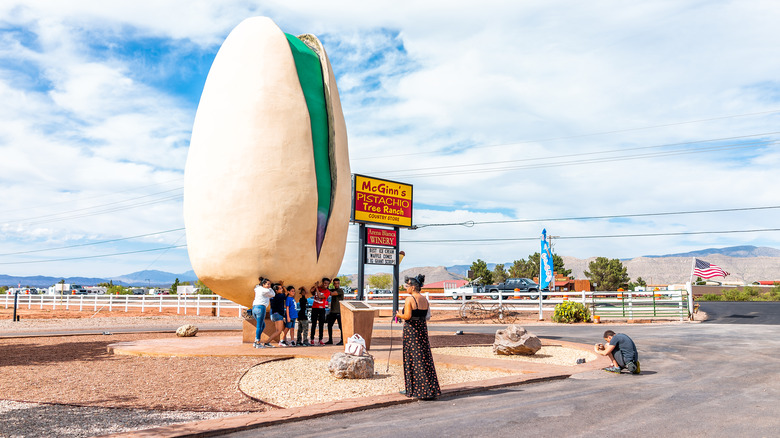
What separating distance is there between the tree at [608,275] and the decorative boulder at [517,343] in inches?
2408

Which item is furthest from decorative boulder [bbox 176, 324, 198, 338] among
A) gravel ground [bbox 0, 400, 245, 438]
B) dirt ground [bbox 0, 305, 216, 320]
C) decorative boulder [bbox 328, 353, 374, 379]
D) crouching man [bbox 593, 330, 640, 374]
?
dirt ground [bbox 0, 305, 216, 320]

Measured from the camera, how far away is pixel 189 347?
11.9 m

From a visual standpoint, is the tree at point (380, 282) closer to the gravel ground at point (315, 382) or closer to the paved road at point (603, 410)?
the gravel ground at point (315, 382)

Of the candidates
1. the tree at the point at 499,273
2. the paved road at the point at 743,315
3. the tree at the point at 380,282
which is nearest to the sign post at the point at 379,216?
the paved road at the point at 743,315

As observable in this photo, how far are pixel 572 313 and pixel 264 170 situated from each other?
17440 mm

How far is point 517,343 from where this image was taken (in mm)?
11500

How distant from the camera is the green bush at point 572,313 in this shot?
24250 millimetres

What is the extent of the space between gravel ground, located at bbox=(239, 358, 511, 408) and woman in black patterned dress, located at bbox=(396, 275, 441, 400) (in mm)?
589

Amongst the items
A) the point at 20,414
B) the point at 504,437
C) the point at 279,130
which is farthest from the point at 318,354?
the point at 504,437

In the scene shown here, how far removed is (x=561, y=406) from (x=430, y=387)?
61.5 inches

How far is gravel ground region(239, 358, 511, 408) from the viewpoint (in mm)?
7277

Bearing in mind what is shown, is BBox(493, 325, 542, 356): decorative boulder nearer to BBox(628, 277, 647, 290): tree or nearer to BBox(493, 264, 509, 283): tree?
BBox(628, 277, 647, 290): tree

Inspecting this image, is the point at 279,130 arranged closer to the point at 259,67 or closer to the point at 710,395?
the point at 259,67

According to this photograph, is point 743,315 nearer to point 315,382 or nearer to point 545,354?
point 545,354
